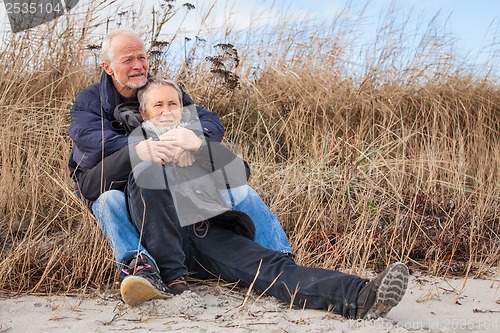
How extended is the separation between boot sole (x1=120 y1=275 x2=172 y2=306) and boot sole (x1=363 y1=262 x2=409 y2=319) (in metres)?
0.92

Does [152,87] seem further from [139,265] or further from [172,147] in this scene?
[139,265]

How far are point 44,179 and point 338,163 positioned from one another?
7.01 feet

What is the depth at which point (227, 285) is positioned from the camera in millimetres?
3162

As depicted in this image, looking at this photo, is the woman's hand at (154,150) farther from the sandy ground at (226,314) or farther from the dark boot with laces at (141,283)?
the sandy ground at (226,314)

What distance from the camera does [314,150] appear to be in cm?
504

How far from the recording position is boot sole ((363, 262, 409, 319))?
2549 millimetres

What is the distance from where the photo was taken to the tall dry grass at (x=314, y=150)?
3.75m

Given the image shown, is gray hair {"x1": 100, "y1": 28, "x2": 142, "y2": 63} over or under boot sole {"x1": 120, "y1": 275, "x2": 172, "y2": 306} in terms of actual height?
over

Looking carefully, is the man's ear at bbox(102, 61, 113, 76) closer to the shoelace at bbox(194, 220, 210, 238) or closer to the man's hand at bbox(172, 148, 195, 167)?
the man's hand at bbox(172, 148, 195, 167)

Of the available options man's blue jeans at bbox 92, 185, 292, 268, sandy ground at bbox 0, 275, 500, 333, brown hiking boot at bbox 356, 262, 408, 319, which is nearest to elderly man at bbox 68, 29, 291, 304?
man's blue jeans at bbox 92, 185, 292, 268

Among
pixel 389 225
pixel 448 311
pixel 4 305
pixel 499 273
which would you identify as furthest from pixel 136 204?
pixel 499 273

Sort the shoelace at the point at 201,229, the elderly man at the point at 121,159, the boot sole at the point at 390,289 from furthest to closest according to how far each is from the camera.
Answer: the shoelace at the point at 201,229, the elderly man at the point at 121,159, the boot sole at the point at 390,289

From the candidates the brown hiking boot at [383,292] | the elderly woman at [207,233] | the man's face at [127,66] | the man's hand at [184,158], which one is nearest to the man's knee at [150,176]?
the elderly woman at [207,233]

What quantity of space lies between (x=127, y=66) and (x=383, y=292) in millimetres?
1865
